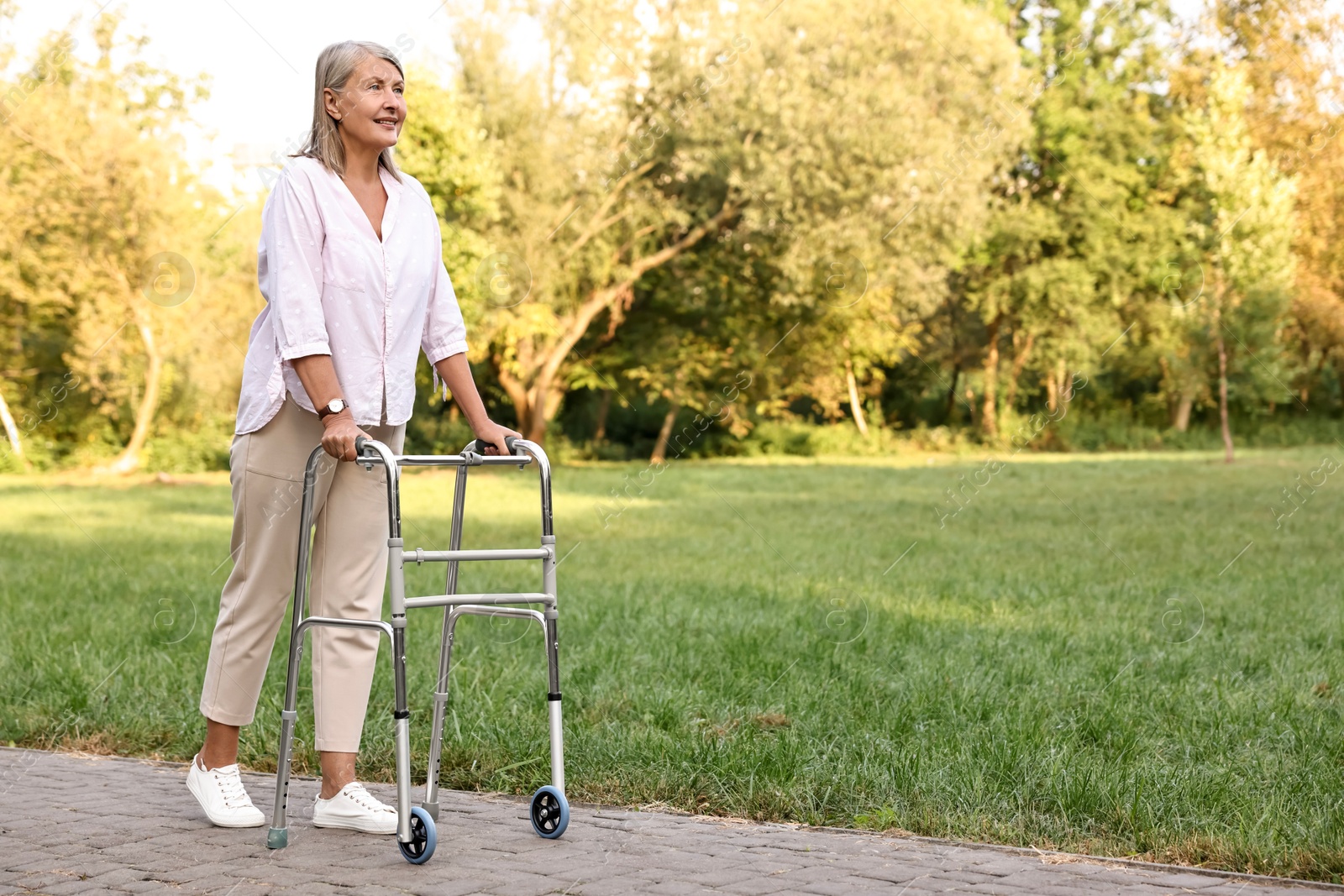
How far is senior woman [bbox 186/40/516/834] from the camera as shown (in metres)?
3.90

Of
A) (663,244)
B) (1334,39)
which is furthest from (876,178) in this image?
(1334,39)

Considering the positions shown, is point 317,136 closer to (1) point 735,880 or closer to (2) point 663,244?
(1) point 735,880

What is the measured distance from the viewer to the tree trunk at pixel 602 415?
40.5 metres

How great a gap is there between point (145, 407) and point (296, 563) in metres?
28.1

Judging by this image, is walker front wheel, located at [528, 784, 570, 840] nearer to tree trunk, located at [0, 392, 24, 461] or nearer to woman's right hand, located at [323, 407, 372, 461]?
woman's right hand, located at [323, 407, 372, 461]

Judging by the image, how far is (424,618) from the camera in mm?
8766

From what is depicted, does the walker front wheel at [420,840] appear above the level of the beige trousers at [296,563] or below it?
below

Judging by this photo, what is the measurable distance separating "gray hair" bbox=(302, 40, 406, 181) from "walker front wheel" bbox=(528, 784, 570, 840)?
6.15 ft

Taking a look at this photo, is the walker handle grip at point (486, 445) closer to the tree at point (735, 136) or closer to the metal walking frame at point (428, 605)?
the metal walking frame at point (428, 605)

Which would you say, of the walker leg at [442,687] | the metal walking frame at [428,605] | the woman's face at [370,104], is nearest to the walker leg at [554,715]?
the metal walking frame at [428,605]

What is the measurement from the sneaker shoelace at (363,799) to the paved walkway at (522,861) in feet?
0.29

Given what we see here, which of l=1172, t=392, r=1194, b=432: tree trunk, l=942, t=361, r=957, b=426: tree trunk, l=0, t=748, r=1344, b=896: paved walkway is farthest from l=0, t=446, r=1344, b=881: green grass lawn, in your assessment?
l=942, t=361, r=957, b=426: tree trunk

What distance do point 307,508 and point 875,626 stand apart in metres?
4.83

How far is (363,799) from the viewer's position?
4070 millimetres
